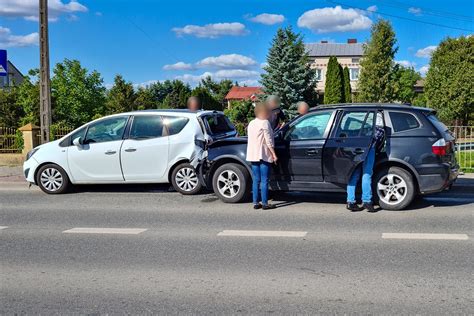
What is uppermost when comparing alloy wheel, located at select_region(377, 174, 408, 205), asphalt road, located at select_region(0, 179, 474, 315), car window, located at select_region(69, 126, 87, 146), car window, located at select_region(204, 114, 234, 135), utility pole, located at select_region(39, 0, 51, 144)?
utility pole, located at select_region(39, 0, 51, 144)

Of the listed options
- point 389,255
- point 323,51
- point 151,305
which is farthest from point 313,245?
point 323,51

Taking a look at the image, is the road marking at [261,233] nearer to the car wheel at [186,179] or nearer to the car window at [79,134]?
the car wheel at [186,179]

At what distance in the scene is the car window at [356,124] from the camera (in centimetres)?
817

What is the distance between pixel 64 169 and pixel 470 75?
34232 millimetres

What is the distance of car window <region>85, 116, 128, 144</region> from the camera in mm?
10219

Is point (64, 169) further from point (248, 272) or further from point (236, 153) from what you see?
point (248, 272)

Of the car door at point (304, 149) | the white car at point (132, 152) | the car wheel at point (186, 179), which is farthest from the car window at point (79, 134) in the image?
the car door at point (304, 149)

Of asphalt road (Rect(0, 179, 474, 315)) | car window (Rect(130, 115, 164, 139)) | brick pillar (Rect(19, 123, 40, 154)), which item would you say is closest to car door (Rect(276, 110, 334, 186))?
asphalt road (Rect(0, 179, 474, 315))

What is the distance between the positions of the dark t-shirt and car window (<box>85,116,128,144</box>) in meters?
3.00

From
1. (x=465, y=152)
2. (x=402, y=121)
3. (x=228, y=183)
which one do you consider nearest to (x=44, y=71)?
(x=228, y=183)

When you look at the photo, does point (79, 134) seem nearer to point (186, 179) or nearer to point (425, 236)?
point (186, 179)

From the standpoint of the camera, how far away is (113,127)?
10.3 metres

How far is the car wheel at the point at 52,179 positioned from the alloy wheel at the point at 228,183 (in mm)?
3540

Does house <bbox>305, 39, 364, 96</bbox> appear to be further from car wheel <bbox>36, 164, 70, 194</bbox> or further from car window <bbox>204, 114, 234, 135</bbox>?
car wheel <bbox>36, 164, 70, 194</bbox>
